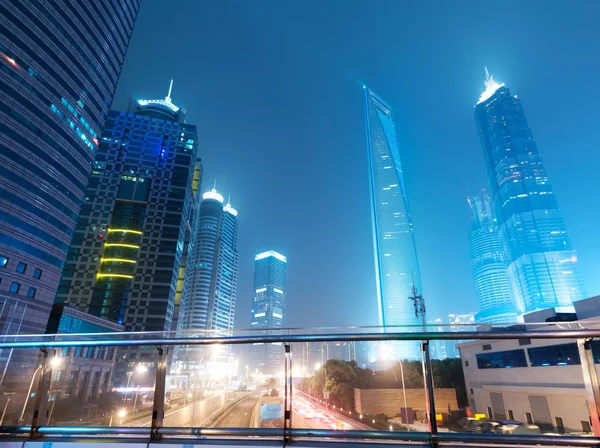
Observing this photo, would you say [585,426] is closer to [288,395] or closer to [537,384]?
[288,395]

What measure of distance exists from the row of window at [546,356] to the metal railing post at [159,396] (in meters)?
3.35

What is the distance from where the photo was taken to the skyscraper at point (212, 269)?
149125mm

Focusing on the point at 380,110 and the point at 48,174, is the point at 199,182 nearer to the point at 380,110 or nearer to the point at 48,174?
the point at 48,174

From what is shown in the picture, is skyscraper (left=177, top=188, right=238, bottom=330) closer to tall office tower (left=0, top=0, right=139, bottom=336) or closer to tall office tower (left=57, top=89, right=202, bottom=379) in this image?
tall office tower (left=57, top=89, right=202, bottom=379)

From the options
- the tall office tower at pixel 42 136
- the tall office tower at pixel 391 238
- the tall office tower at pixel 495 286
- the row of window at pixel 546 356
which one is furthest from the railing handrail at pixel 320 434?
the tall office tower at pixel 495 286

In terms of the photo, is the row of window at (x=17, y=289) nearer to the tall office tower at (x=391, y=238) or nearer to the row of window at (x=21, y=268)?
the row of window at (x=21, y=268)

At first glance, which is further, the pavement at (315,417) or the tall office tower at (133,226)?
the tall office tower at (133,226)

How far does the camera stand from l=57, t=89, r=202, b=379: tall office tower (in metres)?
79.6

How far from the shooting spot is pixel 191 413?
10.7ft

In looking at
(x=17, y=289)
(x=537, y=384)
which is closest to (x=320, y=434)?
(x=537, y=384)

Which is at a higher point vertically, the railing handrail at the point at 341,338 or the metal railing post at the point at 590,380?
the railing handrail at the point at 341,338

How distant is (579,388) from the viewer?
262cm

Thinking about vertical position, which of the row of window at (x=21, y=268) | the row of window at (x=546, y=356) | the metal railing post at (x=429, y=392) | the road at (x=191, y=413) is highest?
the row of window at (x=21, y=268)

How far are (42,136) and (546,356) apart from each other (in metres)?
59.0
